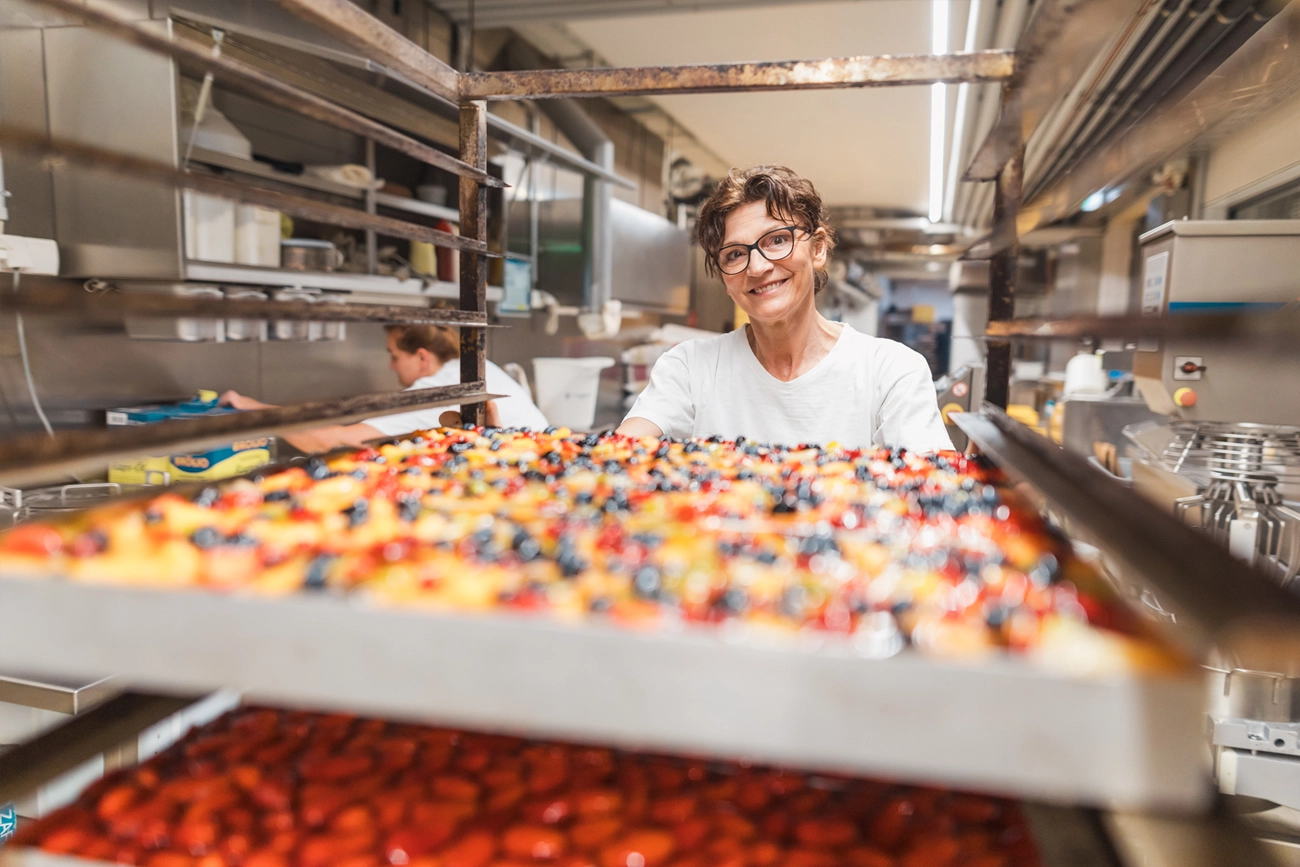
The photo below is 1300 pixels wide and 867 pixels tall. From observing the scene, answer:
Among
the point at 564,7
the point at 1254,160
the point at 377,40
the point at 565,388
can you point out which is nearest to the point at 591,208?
the point at 565,388

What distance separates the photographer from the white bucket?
14.5 feet

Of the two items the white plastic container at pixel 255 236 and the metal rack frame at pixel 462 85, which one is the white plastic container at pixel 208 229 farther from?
the metal rack frame at pixel 462 85

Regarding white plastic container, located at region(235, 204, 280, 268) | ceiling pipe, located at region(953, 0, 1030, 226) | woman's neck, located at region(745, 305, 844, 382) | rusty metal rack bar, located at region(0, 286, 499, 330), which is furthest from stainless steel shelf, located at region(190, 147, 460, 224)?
ceiling pipe, located at region(953, 0, 1030, 226)

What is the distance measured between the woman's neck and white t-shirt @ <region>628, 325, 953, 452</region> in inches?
1.3

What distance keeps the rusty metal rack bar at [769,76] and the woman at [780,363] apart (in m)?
0.38

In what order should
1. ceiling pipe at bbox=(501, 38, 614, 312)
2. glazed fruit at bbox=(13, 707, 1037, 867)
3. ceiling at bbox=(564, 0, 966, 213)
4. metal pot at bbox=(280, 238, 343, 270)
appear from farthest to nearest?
ceiling pipe at bbox=(501, 38, 614, 312), ceiling at bbox=(564, 0, 966, 213), metal pot at bbox=(280, 238, 343, 270), glazed fruit at bbox=(13, 707, 1037, 867)

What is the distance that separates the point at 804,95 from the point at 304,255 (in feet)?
11.9

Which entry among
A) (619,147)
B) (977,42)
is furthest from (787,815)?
(619,147)

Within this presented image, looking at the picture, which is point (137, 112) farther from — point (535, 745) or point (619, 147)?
point (619, 147)

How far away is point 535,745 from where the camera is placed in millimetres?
1151

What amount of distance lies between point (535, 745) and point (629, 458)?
1.93 ft

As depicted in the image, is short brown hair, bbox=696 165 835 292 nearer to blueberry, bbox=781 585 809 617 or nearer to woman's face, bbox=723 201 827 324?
woman's face, bbox=723 201 827 324

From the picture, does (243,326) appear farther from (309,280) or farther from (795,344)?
(795,344)

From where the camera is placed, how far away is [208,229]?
2.24 meters
